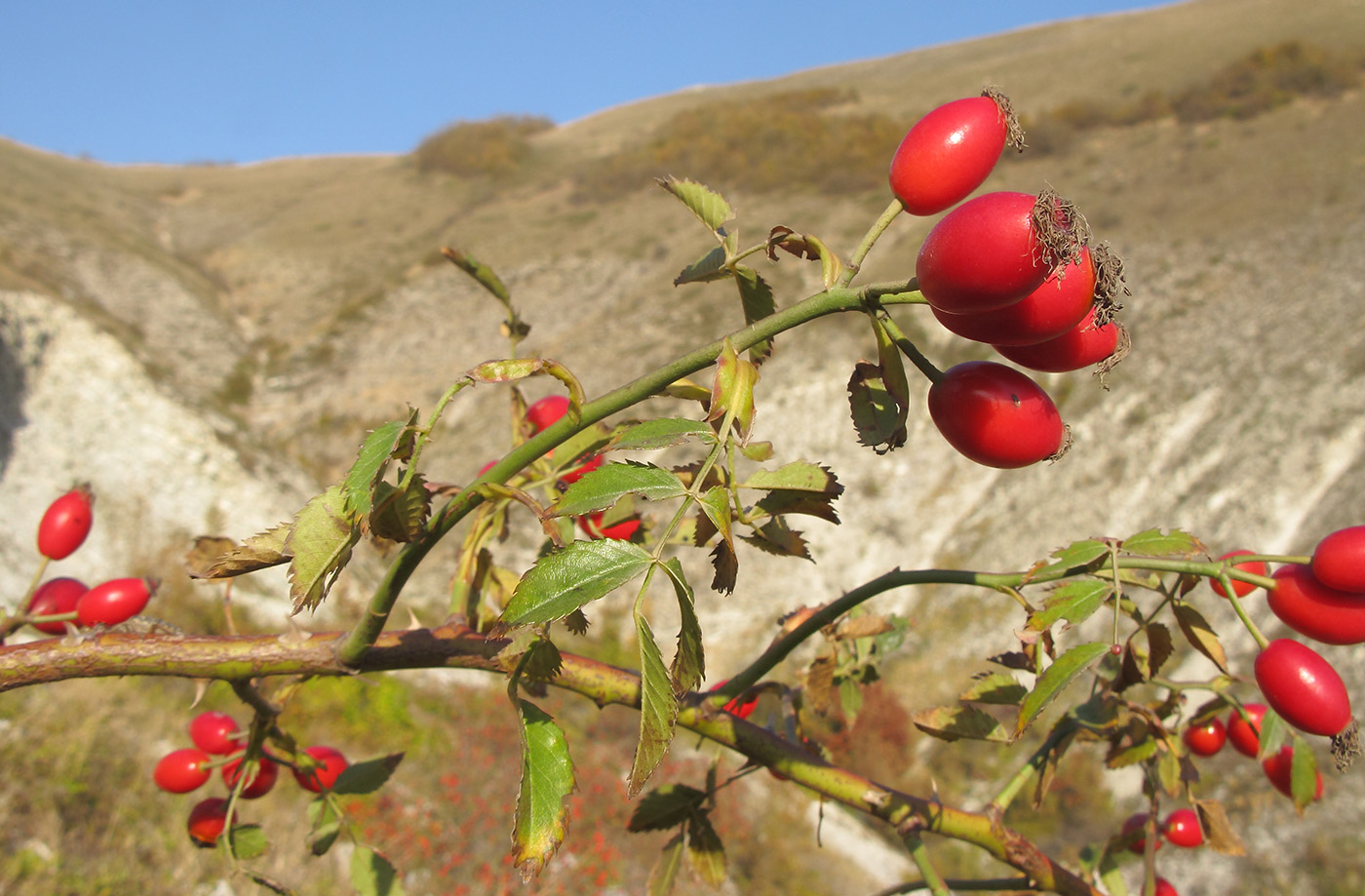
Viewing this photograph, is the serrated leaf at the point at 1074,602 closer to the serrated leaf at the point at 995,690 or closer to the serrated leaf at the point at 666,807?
the serrated leaf at the point at 995,690

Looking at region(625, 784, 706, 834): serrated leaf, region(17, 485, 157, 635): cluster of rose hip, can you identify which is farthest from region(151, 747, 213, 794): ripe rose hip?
region(625, 784, 706, 834): serrated leaf

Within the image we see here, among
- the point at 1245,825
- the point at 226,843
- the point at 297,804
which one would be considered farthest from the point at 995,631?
the point at 226,843

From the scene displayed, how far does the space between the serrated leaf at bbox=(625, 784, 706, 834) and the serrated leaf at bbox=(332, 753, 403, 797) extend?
1.33 feet

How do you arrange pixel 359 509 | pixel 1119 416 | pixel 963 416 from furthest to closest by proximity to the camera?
pixel 1119 416, pixel 963 416, pixel 359 509

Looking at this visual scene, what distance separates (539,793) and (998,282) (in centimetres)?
60

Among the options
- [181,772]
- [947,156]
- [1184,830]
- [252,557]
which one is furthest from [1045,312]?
[181,772]

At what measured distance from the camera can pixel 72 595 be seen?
131 cm

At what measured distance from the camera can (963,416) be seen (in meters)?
0.80

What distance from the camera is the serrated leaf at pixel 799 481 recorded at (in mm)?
A: 818

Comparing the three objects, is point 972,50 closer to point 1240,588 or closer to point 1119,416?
point 1119,416

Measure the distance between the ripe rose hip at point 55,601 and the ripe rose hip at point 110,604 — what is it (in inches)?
1.6

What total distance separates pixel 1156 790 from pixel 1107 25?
4379 cm

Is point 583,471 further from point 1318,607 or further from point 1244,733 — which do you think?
point 1244,733

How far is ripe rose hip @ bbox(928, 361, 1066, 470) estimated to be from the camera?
2.62ft
